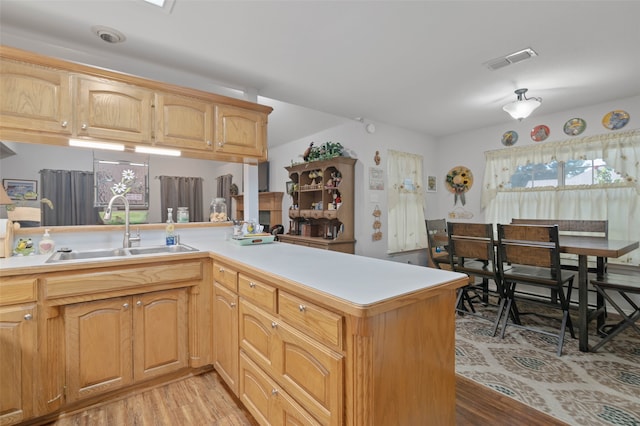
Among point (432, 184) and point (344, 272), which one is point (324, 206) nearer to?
point (432, 184)

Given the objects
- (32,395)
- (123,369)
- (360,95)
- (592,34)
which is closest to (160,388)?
(123,369)

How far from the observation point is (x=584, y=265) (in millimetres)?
2322

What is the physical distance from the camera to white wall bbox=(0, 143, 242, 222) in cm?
220

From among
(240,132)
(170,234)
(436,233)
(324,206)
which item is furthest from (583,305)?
(170,234)

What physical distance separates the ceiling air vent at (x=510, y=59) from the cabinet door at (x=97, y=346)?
3.25 metres

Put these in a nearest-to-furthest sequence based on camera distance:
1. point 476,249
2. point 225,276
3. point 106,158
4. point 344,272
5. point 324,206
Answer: point 344,272, point 225,276, point 106,158, point 476,249, point 324,206

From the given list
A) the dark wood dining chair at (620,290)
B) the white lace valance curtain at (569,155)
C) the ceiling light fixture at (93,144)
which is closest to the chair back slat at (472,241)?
the dark wood dining chair at (620,290)

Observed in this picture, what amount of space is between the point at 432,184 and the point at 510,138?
4.21 ft

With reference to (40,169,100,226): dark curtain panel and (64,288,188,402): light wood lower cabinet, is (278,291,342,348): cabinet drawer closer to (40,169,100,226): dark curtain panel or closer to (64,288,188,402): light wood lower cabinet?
(64,288,188,402): light wood lower cabinet

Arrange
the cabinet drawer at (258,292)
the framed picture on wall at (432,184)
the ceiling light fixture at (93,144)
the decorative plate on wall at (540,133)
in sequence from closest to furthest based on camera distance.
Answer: the cabinet drawer at (258,292)
the ceiling light fixture at (93,144)
the decorative plate on wall at (540,133)
the framed picture on wall at (432,184)

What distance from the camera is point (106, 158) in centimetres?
257

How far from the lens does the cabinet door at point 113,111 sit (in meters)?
1.91

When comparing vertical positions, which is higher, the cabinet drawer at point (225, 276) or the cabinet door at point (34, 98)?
the cabinet door at point (34, 98)

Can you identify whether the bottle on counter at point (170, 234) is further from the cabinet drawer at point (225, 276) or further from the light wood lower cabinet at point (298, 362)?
the light wood lower cabinet at point (298, 362)
